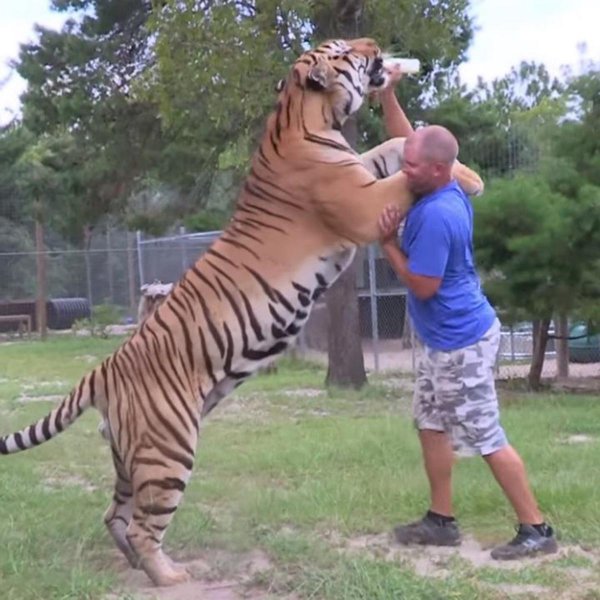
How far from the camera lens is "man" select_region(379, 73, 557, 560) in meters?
4.75

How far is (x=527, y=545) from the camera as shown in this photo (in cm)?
481

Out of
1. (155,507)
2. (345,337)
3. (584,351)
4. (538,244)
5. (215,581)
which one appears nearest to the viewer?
(155,507)

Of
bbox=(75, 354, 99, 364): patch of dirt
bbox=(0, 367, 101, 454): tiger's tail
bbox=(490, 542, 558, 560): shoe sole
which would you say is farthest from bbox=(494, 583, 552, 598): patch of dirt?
bbox=(75, 354, 99, 364): patch of dirt

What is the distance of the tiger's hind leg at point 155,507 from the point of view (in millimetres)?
4457

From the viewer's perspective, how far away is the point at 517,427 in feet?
29.0

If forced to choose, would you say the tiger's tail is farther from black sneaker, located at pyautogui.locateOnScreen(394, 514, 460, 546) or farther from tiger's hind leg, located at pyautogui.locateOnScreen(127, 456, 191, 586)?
black sneaker, located at pyautogui.locateOnScreen(394, 514, 460, 546)

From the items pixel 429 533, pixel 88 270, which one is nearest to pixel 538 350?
pixel 429 533

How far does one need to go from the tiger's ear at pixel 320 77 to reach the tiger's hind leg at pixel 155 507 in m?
1.61

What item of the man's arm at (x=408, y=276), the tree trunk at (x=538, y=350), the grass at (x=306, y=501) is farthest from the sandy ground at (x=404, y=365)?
the man's arm at (x=408, y=276)

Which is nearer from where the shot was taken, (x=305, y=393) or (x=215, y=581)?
(x=215, y=581)

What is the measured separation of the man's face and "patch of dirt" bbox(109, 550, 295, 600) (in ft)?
5.48

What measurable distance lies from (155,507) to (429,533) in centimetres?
132

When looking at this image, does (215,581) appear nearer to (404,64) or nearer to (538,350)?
(404,64)

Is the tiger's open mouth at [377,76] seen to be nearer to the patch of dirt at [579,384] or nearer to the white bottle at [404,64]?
the white bottle at [404,64]
